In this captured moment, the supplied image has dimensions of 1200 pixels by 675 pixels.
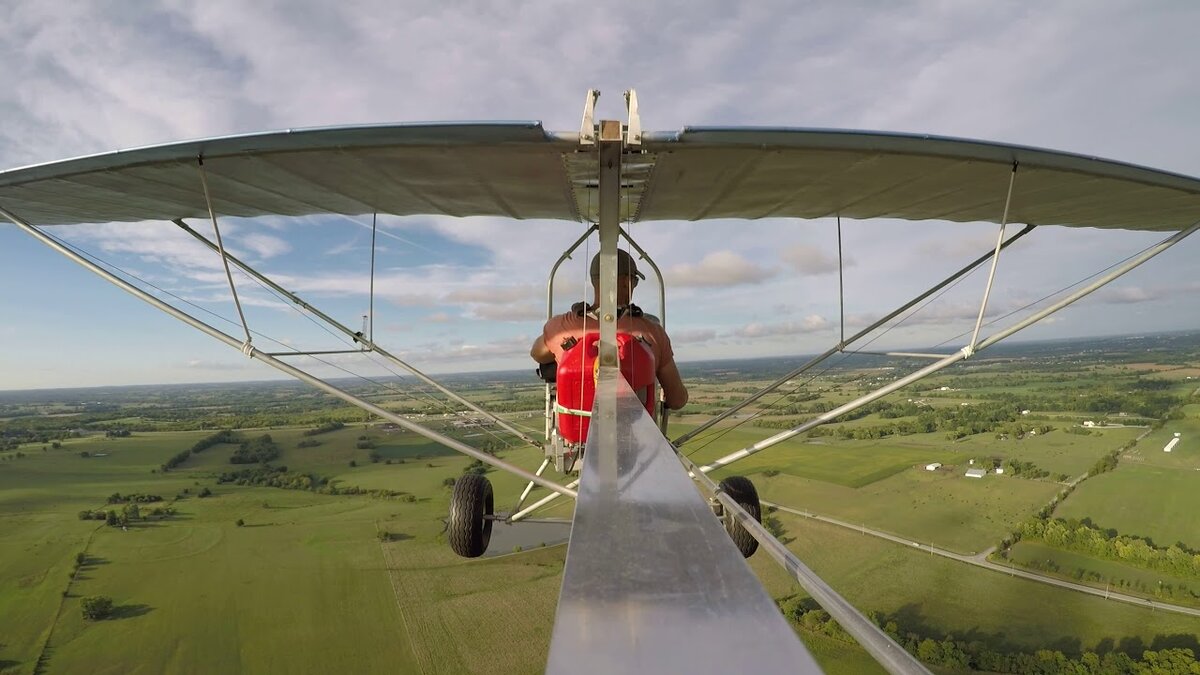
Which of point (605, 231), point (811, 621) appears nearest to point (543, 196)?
point (605, 231)

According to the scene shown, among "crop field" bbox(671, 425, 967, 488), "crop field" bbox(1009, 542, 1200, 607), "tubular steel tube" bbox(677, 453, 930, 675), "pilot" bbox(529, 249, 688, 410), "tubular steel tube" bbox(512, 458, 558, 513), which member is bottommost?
"crop field" bbox(1009, 542, 1200, 607)

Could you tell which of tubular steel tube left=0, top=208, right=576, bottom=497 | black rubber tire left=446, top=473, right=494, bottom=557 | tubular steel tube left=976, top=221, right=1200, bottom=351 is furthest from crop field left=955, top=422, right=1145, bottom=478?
tubular steel tube left=0, top=208, right=576, bottom=497

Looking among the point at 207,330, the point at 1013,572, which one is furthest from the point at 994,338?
the point at 1013,572

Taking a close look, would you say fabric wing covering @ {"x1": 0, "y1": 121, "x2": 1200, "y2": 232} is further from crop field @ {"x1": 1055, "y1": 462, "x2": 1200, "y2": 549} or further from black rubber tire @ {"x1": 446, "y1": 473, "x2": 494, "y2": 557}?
crop field @ {"x1": 1055, "y1": 462, "x2": 1200, "y2": 549}

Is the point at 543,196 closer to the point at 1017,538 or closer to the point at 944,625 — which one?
the point at 944,625

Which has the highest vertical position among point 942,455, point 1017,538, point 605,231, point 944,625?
point 605,231

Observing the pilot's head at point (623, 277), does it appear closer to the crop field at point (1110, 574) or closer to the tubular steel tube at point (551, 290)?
the tubular steel tube at point (551, 290)

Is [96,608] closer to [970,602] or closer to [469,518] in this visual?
[469,518]
